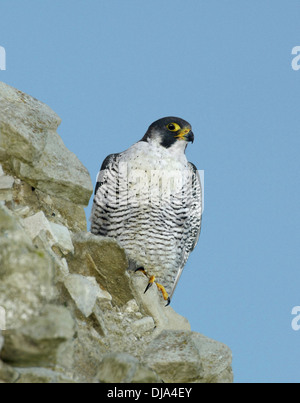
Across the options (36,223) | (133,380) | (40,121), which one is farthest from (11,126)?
(133,380)

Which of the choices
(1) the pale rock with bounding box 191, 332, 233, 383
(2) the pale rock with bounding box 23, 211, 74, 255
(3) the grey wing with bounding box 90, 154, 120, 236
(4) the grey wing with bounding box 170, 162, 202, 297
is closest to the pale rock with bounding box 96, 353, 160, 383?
(1) the pale rock with bounding box 191, 332, 233, 383

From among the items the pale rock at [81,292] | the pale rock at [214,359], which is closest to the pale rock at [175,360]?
the pale rock at [214,359]

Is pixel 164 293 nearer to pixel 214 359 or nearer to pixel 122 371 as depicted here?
pixel 214 359

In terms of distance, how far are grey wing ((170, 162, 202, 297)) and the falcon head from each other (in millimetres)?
391

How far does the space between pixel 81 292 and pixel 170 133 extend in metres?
3.46

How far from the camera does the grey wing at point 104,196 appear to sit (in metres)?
8.20

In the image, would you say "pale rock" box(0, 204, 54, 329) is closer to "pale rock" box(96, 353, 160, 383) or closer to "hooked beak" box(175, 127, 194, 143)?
"pale rock" box(96, 353, 160, 383)

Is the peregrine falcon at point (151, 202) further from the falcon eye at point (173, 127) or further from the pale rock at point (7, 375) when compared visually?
the pale rock at point (7, 375)

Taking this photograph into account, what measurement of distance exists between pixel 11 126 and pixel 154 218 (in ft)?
7.27

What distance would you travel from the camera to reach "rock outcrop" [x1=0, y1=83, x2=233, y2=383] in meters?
4.70

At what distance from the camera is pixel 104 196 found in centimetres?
827

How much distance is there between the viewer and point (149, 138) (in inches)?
343

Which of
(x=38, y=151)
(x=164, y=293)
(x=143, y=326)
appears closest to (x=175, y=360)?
(x=143, y=326)
